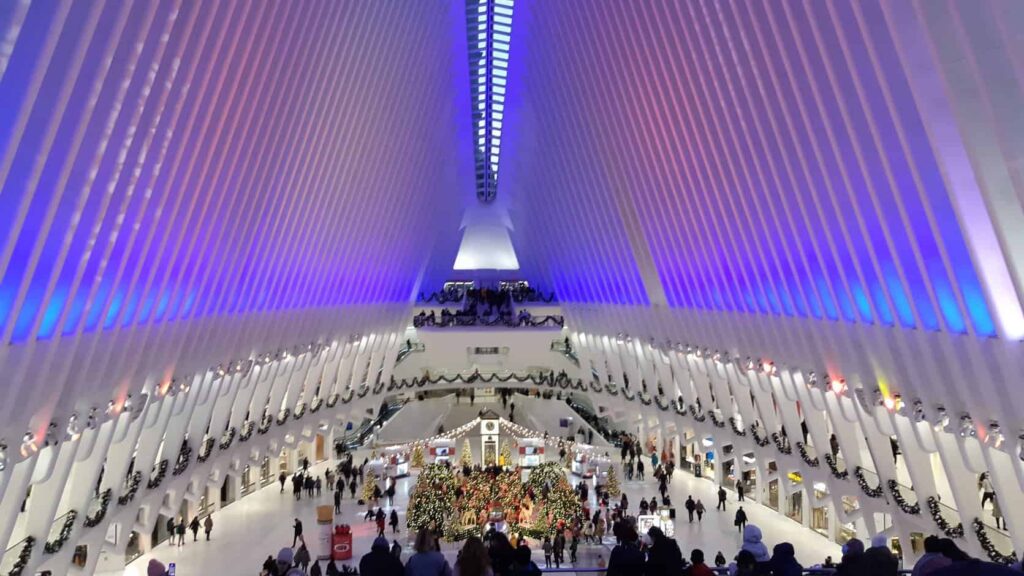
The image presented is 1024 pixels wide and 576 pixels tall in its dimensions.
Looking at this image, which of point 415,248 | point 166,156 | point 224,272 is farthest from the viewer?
point 415,248

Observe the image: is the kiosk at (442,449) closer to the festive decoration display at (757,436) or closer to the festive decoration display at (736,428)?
the festive decoration display at (736,428)

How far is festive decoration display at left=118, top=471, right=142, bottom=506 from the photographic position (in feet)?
53.5

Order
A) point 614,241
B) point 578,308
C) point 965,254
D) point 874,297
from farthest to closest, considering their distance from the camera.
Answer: point 578,308 < point 614,241 < point 874,297 < point 965,254

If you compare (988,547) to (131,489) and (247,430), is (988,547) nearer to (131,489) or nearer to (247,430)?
(131,489)

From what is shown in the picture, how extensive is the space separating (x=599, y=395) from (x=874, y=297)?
2273 cm

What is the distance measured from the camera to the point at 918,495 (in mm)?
14508

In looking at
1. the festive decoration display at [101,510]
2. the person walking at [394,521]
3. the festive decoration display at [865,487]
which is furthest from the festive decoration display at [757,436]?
the festive decoration display at [101,510]

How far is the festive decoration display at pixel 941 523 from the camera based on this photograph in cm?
1318

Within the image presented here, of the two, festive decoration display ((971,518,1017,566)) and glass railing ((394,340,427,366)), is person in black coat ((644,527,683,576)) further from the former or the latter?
glass railing ((394,340,427,366))

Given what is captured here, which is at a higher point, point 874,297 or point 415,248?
point 415,248

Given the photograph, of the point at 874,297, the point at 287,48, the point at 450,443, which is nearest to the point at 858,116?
the point at 874,297

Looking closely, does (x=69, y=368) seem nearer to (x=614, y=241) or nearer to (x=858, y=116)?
(x=858, y=116)

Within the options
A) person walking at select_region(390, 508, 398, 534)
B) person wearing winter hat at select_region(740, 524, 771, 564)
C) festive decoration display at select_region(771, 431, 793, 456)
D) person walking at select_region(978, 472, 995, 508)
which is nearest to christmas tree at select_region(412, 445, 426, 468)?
person walking at select_region(390, 508, 398, 534)

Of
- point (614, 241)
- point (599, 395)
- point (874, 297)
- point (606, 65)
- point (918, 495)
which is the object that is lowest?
point (918, 495)
